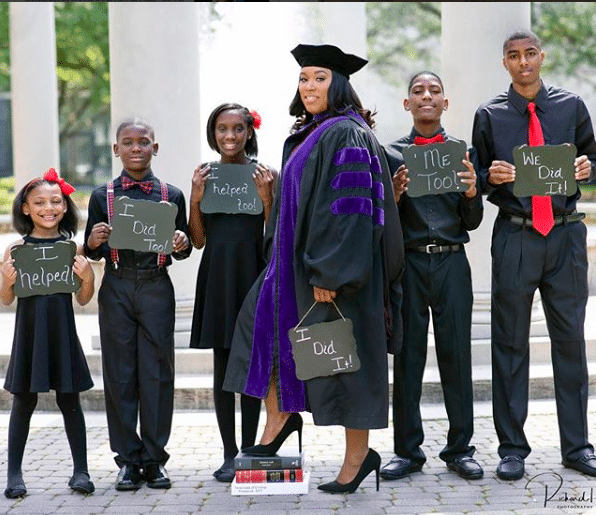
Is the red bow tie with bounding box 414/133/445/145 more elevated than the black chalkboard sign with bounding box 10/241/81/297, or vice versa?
the red bow tie with bounding box 414/133/445/145

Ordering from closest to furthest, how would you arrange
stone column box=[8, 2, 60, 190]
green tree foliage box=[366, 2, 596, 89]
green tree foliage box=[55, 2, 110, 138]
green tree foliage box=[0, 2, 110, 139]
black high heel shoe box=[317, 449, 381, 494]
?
black high heel shoe box=[317, 449, 381, 494], stone column box=[8, 2, 60, 190], green tree foliage box=[0, 2, 110, 139], green tree foliage box=[55, 2, 110, 138], green tree foliage box=[366, 2, 596, 89]

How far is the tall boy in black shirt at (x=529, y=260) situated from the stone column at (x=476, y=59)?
2568 mm

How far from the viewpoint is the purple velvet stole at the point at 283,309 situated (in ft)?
19.6

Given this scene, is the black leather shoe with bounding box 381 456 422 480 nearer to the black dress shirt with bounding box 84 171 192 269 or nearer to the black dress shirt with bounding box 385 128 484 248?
the black dress shirt with bounding box 385 128 484 248

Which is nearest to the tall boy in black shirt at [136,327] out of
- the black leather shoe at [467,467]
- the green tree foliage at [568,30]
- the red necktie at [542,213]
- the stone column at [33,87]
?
the black leather shoe at [467,467]

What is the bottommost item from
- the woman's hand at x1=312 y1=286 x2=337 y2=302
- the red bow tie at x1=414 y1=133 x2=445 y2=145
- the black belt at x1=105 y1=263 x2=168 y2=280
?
the woman's hand at x1=312 y1=286 x2=337 y2=302

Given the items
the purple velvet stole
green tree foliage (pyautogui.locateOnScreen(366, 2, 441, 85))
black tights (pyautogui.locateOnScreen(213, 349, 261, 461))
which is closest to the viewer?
the purple velvet stole

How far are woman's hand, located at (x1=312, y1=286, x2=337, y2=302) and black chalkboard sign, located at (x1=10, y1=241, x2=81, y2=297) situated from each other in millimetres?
1458

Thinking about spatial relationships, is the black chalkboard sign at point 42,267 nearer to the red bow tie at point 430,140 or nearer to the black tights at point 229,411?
the black tights at point 229,411

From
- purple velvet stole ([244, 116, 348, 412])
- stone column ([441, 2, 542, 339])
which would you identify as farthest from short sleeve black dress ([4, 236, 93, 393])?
stone column ([441, 2, 542, 339])

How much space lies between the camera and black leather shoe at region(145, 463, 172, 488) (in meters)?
6.39

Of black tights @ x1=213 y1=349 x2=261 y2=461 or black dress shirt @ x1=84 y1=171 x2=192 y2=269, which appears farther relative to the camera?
black tights @ x1=213 y1=349 x2=261 y2=461

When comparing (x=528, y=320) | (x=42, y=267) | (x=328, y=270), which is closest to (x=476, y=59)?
(x=528, y=320)

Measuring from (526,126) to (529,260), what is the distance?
796 millimetres
